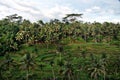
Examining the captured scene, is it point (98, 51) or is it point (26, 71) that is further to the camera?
point (98, 51)

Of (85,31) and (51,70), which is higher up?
(85,31)

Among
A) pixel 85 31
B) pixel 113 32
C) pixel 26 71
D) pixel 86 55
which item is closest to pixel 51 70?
pixel 26 71

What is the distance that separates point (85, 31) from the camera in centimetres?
16150

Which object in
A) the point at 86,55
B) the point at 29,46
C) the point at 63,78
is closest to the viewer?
the point at 63,78

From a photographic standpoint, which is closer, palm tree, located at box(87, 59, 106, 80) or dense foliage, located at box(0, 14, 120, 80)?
palm tree, located at box(87, 59, 106, 80)

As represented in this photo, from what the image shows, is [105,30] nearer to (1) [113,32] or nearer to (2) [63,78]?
A: (1) [113,32]

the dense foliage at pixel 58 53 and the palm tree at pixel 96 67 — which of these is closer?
the palm tree at pixel 96 67

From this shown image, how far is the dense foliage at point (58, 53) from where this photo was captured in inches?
4153

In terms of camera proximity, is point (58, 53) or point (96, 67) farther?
point (58, 53)

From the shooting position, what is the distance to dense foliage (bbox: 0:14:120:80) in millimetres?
105494

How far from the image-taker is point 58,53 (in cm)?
13362

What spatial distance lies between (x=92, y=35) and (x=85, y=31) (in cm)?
520

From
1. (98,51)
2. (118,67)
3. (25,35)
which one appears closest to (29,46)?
(25,35)

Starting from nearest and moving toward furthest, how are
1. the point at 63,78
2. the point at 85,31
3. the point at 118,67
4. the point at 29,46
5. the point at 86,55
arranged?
the point at 63,78, the point at 118,67, the point at 86,55, the point at 29,46, the point at 85,31
